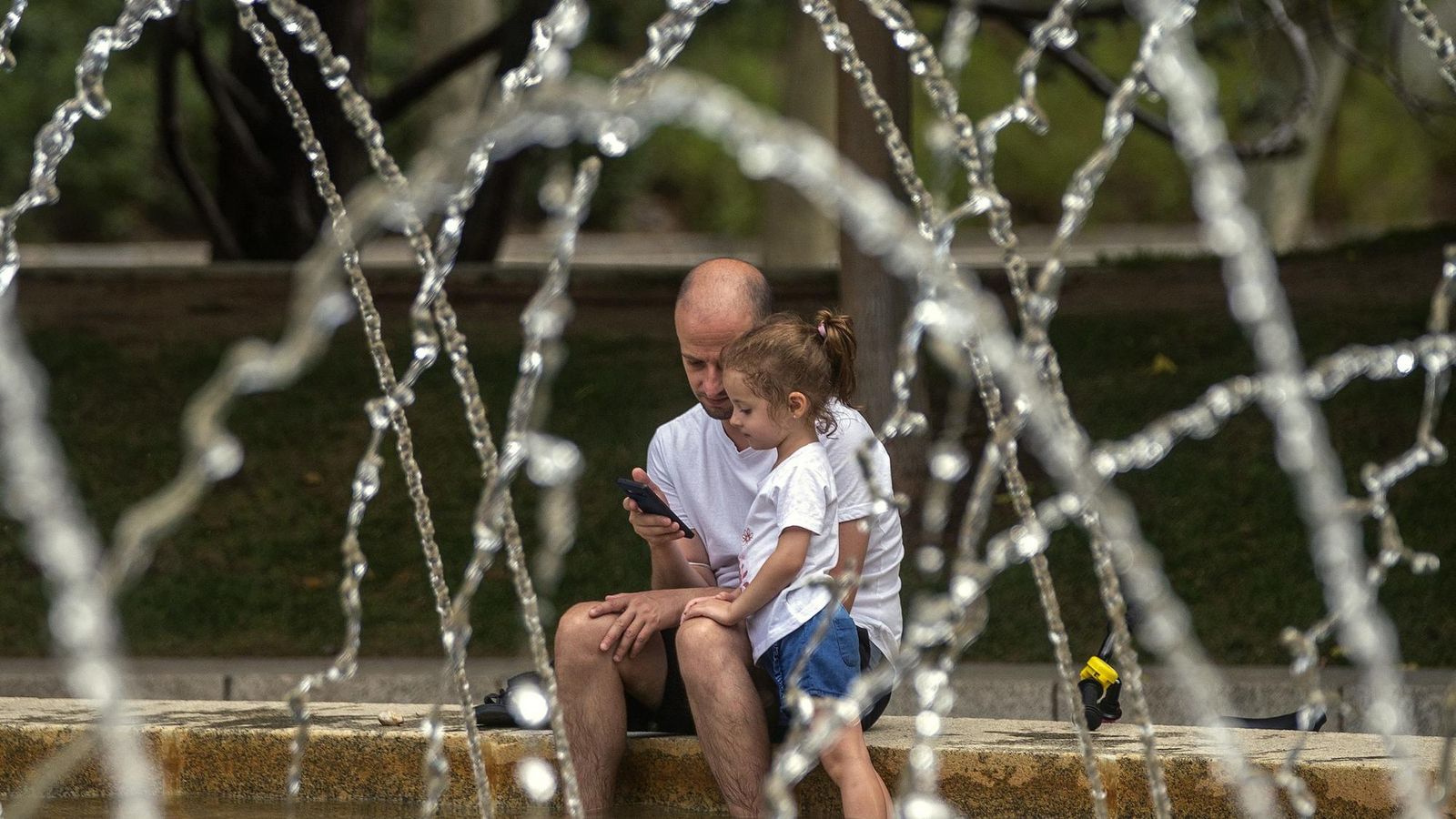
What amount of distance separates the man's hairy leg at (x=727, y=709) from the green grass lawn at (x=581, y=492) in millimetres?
2595

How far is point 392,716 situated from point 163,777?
0.48m

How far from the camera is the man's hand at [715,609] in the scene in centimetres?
356

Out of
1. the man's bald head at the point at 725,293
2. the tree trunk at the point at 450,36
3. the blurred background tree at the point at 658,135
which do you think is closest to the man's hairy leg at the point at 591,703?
the man's bald head at the point at 725,293

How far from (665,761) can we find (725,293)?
3.06 feet

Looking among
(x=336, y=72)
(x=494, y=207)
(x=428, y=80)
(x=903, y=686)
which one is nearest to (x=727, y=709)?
(x=336, y=72)

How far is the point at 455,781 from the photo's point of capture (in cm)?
391

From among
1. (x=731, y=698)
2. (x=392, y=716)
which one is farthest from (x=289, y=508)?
(x=731, y=698)

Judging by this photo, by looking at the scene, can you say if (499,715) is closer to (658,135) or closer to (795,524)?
(795,524)

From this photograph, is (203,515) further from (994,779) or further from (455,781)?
(994,779)

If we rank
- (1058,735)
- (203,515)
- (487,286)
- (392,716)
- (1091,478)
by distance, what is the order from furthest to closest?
(487,286)
(203,515)
(392,716)
(1058,735)
(1091,478)

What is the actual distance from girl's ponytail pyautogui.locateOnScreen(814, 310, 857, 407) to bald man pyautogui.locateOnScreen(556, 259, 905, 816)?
0.10 m

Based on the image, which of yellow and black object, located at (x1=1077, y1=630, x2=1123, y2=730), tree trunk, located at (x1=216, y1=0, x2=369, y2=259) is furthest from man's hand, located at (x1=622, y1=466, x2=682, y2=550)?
tree trunk, located at (x1=216, y1=0, x2=369, y2=259)

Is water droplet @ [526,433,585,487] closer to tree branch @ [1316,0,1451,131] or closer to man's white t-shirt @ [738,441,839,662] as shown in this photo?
man's white t-shirt @ [738,441,839,662]

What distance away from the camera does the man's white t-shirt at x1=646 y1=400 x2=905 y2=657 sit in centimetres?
367
